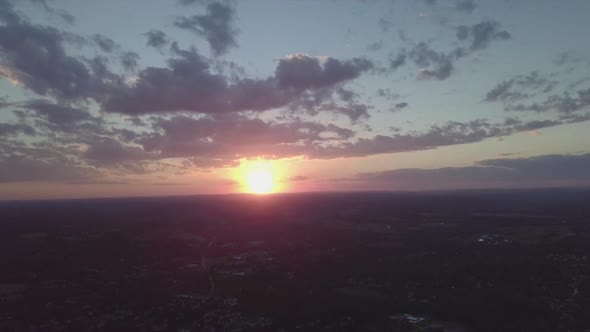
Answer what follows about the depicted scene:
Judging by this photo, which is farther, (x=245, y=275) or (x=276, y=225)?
(x=276, y=225)

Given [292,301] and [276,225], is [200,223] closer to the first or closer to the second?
[276,225]

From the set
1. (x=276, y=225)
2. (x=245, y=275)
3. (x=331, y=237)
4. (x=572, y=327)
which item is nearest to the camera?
(x=572, y=327)

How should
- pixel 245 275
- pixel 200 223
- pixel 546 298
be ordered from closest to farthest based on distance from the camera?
pixel 546 298 → pixel 245 275 → pixel 200 223

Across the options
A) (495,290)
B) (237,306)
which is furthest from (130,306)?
(495,290)

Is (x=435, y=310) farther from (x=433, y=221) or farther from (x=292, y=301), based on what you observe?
(x=433, y=221)

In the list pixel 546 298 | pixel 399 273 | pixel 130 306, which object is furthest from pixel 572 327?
pixel 130 306

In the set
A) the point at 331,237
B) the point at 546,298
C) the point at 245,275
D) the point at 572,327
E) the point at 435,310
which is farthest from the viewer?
the point at 331,237
